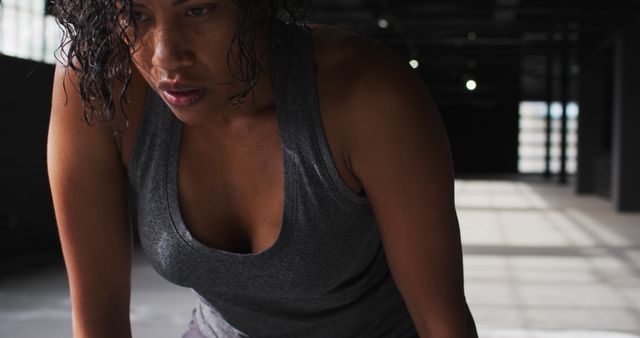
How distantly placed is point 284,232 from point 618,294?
5.51m

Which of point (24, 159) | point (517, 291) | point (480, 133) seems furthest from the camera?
point (480, 133)

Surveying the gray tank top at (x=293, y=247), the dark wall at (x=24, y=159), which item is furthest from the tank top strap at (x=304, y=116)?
the dark wall at (x=24, y=159)

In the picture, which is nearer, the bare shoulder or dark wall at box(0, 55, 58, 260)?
the bare shoulder

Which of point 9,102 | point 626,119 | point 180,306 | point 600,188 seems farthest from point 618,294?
point 600,188

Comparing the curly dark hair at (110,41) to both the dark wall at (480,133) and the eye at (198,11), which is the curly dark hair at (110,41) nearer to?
the eye at (198,11)

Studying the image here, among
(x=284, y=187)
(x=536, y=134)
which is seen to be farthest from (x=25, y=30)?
(x=536, y=134)

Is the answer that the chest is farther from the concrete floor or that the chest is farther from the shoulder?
the concrete floor

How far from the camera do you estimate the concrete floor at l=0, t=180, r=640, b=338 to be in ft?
15.9

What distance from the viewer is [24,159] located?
746 centimetres

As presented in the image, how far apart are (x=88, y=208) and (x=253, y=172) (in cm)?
21

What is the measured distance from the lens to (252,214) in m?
0.99

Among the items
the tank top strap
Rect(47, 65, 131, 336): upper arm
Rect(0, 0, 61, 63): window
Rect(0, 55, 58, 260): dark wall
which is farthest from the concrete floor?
the tank top strap

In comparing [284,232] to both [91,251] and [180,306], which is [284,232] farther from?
[180,306]

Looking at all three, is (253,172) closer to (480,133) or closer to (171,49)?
(171,49)
